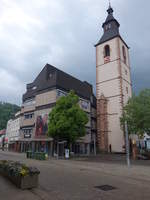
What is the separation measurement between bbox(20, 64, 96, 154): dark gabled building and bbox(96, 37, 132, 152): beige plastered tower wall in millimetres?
3136

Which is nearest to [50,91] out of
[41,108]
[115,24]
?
[41,108]

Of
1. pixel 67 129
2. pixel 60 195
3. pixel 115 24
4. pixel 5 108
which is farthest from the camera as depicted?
pixel 5 108

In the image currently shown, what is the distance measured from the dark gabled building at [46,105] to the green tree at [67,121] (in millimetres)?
6447

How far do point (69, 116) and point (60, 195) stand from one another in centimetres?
2146

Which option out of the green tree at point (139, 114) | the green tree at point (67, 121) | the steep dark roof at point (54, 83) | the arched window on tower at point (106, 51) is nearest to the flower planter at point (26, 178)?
the green tree at point (67, 121)

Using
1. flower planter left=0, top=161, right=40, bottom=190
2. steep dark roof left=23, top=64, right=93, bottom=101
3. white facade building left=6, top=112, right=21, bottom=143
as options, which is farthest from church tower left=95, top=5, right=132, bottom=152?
flower planter left=0, top=161, right=40, bottom=190

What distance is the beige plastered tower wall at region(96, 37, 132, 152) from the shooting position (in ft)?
123

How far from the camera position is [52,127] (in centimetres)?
2822

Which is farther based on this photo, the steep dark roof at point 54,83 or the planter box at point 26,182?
the steep dark roof at point 54,83

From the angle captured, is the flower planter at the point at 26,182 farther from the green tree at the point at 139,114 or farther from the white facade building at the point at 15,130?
the white facade building at the point at 15,130

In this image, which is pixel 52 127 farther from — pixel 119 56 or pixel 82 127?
pixel 119 56

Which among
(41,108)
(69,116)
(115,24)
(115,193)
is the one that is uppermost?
(115,24)

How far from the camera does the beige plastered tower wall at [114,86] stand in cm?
3758

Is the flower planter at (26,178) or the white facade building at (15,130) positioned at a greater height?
the white facade building at (15,130)
